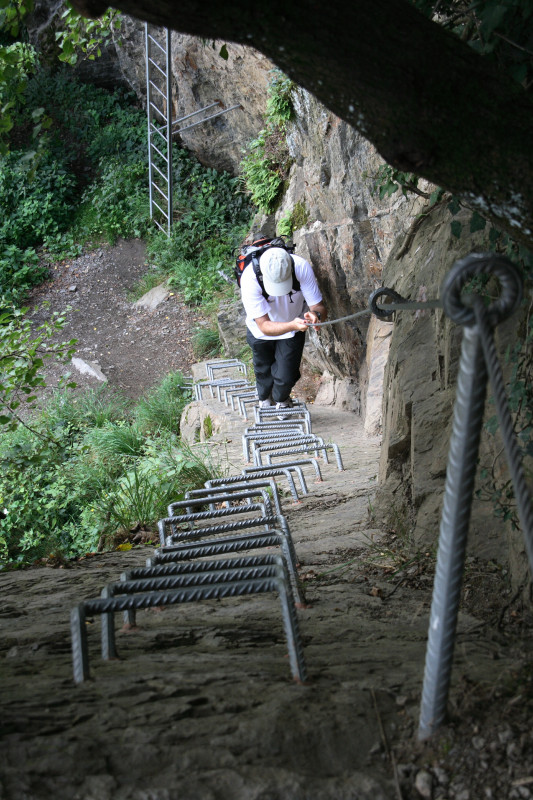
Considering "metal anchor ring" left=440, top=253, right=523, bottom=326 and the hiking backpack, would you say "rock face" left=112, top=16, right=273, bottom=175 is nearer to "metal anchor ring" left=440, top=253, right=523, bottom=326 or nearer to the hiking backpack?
the hiking backpack

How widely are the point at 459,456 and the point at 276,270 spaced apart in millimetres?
5382

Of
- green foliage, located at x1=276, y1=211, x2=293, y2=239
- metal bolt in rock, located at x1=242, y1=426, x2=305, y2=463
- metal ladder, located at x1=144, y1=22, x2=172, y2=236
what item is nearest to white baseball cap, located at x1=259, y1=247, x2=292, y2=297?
metal bolt in rock, located at x1=242, y1=426, x2=305, y2=463

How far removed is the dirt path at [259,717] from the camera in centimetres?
129

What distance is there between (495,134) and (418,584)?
5.73ft

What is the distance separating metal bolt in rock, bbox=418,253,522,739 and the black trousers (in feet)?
18.7

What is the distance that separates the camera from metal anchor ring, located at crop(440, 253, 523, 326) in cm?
129

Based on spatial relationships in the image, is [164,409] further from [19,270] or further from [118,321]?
[19,270]

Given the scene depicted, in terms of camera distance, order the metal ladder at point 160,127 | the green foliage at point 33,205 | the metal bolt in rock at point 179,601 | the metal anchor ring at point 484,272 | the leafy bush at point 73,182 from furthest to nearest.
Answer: the green foliage at point 33,205, the leafy bush at point 73,182, the metal ladder at point 160,127, the metal bolt in rock at point 179,601, the metal anchor ring at point 484,272

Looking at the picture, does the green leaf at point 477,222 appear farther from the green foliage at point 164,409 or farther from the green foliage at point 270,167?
the green foliage at point 270,167

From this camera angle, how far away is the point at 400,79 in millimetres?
1510

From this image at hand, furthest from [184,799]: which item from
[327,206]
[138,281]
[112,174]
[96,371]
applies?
[112,174]

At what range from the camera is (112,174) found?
16.2m

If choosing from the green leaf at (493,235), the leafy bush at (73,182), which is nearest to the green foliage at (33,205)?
the leafy bush at (73,182)

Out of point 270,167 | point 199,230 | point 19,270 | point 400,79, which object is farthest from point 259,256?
point 19,270
